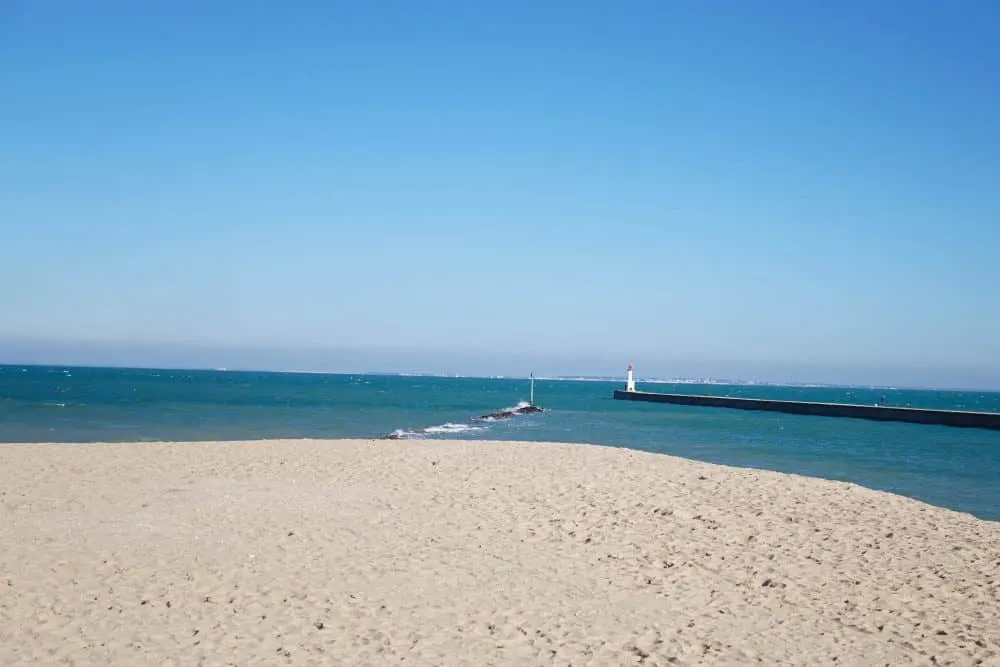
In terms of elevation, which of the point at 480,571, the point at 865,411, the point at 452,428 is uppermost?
the point at 865,411

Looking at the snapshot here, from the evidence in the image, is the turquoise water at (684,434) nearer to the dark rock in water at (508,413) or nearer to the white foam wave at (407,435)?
the white foam wave at (407,435)

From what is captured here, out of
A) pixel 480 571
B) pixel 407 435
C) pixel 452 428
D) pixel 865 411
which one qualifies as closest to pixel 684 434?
pixel 452 428

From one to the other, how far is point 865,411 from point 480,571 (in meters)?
47.4

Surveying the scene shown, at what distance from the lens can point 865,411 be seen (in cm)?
5003

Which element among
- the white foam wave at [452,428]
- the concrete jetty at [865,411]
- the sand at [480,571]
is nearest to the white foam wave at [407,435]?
the white foam wave at [452,428]

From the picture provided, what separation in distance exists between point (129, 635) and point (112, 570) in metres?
1.78

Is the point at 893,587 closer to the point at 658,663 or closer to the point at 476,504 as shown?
the point at 658,663

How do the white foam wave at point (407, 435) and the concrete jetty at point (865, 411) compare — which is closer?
the white foam wave at point (407, 435)

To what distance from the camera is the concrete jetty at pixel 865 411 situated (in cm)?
4416

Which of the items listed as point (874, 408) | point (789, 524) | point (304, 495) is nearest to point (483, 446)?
point (304, 495)

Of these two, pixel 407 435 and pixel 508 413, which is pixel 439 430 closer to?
pixel 407 435

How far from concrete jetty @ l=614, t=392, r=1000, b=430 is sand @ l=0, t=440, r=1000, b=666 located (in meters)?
36.0

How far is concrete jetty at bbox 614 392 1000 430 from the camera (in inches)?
1738

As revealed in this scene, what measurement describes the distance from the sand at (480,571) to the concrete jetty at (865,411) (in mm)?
35953
